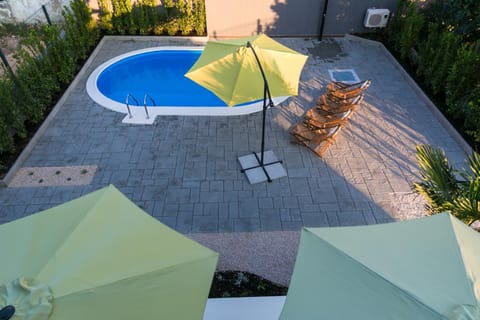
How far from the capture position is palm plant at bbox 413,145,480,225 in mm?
3682

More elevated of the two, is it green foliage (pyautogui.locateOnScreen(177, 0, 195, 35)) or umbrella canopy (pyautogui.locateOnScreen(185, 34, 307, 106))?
umbrella canopy (pyautogui.locateOnScreen(185, 34, 307, 106))

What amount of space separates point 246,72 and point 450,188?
396 centimetres

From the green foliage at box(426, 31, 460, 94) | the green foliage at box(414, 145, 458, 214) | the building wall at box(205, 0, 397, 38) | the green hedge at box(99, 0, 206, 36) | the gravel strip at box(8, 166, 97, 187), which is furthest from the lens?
the green hedge at box(99, 0, 206, 36)

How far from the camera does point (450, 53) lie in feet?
29.8

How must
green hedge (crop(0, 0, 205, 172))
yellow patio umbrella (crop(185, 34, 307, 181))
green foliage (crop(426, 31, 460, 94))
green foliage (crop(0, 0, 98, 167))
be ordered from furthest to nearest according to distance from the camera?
green foliage (crop(426, 31, 460, 94)) → green hedge (crop(0, 0, 205, 172)) → green foliage (crop(0, 0, 98, 167)) → yellow patio umbrella (crop(185, 34, 307, 181))

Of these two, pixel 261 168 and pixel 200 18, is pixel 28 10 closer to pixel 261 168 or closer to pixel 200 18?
pixel 200 18

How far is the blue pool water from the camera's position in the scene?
35.1ft

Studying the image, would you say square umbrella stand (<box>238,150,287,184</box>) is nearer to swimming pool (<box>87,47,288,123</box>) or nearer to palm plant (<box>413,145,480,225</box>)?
swimming pool (<box>87,47,288,123</box>)

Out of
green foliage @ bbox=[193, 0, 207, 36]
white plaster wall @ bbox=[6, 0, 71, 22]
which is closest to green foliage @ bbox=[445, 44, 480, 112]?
green foliage @ bbox=[193, 0, 207, 36]

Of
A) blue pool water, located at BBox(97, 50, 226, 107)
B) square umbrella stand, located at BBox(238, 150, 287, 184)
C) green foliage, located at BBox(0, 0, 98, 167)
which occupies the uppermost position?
green foliage, located at BBox(0, 0, 98, 167)

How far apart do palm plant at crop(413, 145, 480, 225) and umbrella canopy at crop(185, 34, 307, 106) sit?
3.01 metres

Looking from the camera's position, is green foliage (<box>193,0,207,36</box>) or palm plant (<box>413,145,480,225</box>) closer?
palm plant (<box>413,145,480,225</box>)

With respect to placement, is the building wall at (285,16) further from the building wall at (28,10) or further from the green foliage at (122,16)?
the building wall at (28,10)

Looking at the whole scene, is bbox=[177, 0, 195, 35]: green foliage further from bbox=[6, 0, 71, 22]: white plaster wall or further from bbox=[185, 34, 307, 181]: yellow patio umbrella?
bbox=[185, 34, 307, 181]: yellow patio umbrella
